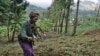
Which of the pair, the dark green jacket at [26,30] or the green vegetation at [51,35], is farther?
the green vegetation at [51,35]

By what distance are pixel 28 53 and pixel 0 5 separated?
3170 centimetres

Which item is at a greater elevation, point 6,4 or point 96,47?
point 6,4

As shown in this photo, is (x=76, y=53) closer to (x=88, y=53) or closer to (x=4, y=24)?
(x=88, y=53)

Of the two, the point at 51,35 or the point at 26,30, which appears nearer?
the point at 26,30

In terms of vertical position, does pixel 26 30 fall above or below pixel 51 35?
above

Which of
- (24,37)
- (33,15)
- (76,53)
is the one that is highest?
(33,15)

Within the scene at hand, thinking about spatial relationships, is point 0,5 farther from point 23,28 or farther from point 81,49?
point 23,28

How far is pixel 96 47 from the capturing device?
48.3 ft

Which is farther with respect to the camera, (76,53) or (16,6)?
(16,6)

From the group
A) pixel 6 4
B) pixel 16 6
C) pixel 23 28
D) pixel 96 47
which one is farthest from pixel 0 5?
pixel 23 28

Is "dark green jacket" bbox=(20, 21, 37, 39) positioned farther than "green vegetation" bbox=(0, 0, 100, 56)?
No

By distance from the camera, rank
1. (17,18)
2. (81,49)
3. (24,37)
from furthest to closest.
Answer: (17,18) → (81,49) → (24,37)

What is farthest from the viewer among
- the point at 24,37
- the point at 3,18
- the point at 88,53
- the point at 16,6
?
the point at 16,6

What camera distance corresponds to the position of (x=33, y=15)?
800 centimetres
